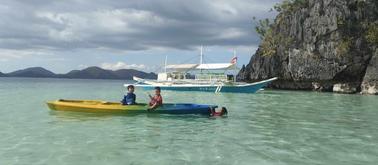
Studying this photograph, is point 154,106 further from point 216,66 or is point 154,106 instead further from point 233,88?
point 216,66

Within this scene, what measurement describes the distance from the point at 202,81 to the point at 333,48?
20.0 m

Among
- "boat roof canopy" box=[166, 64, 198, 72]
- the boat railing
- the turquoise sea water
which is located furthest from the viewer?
"boat roof canopy" box=[166, 64, 198, 72]

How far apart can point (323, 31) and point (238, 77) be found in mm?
25692

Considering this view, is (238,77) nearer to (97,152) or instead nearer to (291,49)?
(291,49)

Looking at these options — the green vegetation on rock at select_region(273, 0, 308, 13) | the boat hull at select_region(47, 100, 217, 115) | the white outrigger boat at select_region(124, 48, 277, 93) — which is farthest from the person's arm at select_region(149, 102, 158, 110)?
the green vegetation on rock at select_region(273, 0, 308, 13)

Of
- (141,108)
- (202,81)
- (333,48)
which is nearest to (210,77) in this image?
(202,81)

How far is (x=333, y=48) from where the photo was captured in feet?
199

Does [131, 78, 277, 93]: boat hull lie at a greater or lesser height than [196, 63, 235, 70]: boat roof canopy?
lesser

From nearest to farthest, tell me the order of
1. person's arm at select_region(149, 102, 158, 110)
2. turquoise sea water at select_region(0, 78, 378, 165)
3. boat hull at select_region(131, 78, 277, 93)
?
turquoise sea water at select_region(0, 78, 378, 165) < person's arm at select_region(149, 102, 158, 110) < boat hull at select_region(131, 78, 277, 93)

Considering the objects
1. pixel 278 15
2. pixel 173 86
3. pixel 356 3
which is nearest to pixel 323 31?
pixel 356 3

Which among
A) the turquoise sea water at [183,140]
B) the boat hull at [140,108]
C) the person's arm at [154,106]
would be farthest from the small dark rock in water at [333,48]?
the person's arm at [154,106]

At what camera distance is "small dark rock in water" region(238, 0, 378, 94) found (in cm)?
5900

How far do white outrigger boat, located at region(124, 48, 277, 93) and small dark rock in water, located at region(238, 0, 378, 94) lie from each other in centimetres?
1189

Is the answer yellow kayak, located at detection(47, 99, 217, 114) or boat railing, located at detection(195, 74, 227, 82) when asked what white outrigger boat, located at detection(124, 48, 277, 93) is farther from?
yellow kayak, located at detection(47, 99, 217, 114)
